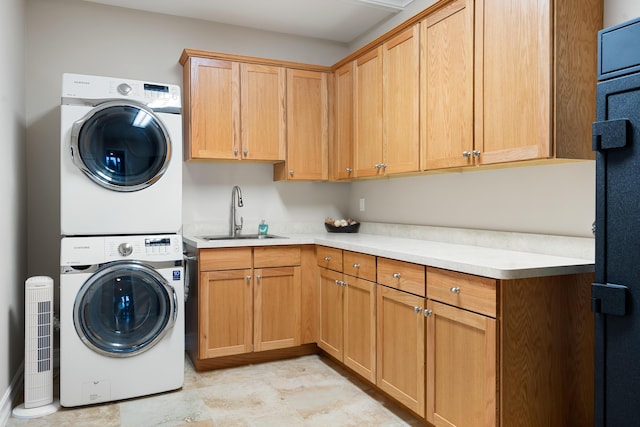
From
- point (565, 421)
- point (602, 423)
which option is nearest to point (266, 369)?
point (565, 421)

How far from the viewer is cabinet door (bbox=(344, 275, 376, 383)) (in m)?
2.67

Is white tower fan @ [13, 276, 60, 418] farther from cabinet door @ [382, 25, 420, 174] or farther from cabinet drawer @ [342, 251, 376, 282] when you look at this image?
cabinet door @ [382, 25, 420, 174]

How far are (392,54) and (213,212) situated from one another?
1.83 metres

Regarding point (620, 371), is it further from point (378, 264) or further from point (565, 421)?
point (378, 264)

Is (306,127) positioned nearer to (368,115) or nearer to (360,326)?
(368,115)

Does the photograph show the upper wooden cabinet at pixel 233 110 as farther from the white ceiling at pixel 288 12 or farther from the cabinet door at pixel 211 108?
the white ceiling at pixel 288 12

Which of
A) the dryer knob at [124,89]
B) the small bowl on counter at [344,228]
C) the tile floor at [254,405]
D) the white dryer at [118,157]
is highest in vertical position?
the dryer knob at [124,89]

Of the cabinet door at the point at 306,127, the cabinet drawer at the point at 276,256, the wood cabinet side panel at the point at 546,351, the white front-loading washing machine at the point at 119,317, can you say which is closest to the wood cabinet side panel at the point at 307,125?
the cabinet door at the point at 306,127

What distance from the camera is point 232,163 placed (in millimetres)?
3818

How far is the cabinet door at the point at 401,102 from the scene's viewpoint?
2.81 metres

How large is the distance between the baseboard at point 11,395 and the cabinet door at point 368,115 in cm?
252

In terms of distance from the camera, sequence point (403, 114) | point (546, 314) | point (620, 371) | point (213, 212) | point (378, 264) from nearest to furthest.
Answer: point (620, 371), point (546, 314), point (378, 264), point (403, 114), point (213, 212)

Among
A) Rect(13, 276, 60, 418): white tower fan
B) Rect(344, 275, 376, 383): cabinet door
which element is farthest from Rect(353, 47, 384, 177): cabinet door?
Rect(13, 276, 60, 418): white tower fan

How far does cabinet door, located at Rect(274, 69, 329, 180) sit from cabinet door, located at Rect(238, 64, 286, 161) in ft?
0.24
